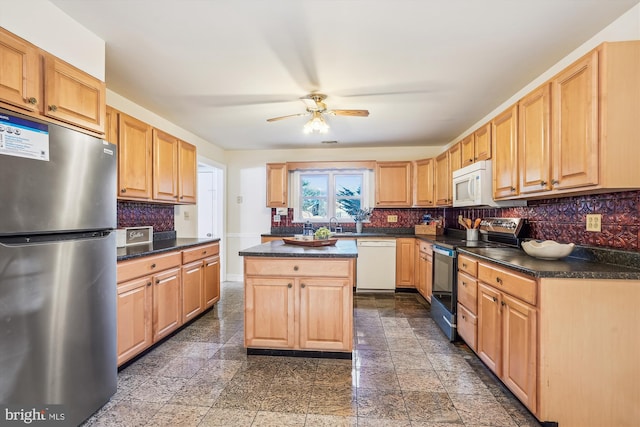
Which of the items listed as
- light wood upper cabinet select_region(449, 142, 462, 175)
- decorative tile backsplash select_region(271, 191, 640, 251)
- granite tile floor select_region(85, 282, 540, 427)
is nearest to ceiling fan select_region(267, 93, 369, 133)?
light wood upper cabinet select_region(449, 142, 462, 175)

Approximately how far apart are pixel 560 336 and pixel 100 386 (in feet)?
8.93

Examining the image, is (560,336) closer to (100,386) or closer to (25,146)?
(100,386)

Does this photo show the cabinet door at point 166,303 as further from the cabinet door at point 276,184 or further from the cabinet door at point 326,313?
the cabinet door at point 276,184

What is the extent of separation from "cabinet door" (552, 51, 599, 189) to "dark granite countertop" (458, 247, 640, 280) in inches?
19.7

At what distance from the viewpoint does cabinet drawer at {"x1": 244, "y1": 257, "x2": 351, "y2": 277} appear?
245 cm

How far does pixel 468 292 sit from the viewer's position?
8.52 ft

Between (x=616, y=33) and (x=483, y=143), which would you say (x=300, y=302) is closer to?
(x=483, y=143)

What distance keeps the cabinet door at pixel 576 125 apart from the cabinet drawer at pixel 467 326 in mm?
1244

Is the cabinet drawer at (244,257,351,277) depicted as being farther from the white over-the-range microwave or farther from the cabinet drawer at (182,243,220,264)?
the white over-the-range microwave

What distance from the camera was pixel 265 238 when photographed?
4.95 meters

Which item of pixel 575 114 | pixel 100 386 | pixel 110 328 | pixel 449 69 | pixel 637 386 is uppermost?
pixel 449 69

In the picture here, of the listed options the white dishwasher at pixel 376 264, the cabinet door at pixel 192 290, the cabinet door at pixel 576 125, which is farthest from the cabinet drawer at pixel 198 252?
the cabinet door at pixel 576 125

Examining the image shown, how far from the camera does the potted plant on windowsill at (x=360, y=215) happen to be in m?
5.07

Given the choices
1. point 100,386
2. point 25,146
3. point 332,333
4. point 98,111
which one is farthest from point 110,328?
point 332,333
